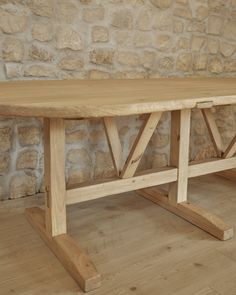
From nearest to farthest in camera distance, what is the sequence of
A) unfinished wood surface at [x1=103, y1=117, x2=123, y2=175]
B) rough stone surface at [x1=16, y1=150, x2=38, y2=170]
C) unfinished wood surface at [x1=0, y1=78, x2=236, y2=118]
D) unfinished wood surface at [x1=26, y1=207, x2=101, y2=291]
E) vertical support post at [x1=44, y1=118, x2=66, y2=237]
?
1. unfinished wood surface at [x1=0, y1=78, x2=236, y2=118]
2. unfinished wood surface at [x1=26, y1=207, x2=101, y2=291]
3. vertical support post at [x1=44, y1=118, x2=66, y2=237]
4. unfinished wood surface at [x1=103, y1=117, x2=123, y2=175]
5. rough stone surface at [x1=16, y1=150, x2=38, y2=170]

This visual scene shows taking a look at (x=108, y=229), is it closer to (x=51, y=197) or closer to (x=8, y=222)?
(x=51, y=197)

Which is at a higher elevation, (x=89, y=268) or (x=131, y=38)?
(x=131, y=38)

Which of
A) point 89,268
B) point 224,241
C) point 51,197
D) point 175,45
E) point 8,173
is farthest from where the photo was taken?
point 175,45

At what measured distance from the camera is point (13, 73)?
1972 millimetres

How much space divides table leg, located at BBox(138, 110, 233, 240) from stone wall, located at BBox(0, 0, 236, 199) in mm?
629

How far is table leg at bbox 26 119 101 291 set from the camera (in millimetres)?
1339

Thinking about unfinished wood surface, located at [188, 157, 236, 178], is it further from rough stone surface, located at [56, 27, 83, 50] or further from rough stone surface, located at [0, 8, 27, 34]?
rough stone surface, located at [0, 8, 27, 34]

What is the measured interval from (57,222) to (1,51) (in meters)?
1.04

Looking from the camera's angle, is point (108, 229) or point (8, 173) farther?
point (8, 173)

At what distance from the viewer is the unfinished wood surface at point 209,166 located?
199 cm

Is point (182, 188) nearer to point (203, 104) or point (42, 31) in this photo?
point (203, 104)

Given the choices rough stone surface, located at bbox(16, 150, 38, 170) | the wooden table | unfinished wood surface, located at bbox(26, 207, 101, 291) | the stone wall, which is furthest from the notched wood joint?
rough stone surface, located at bbox(16, 150, 38, 170)

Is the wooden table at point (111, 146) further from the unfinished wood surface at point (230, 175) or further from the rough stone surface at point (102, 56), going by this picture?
the rough stone surface at point (102, 56)

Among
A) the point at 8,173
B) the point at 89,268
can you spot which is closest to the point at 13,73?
the point at 8,173
